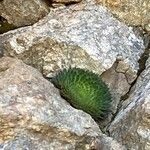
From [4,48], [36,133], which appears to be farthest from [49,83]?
[4,48]

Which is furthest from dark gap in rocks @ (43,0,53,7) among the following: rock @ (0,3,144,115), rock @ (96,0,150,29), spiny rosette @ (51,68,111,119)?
spiny rosette @ (51,68,111,119)

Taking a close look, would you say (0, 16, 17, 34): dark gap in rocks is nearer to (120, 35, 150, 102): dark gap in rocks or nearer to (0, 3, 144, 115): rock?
(0, 3, 144, 115): rock

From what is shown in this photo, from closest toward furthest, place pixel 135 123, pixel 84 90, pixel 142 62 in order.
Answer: pixel 135 123
pixel 84 90
pixel 142 62

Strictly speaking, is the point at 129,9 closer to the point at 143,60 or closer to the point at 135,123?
the point at 143,60

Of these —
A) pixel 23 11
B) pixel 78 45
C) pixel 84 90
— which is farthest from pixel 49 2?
pixel 84 90

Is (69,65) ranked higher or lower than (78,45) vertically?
lower

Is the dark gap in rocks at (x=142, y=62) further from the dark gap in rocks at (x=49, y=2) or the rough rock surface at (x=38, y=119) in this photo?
the dark gap in rocks at (x=49, y=2)

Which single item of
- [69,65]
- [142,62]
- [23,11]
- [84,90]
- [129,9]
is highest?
[129,9]
